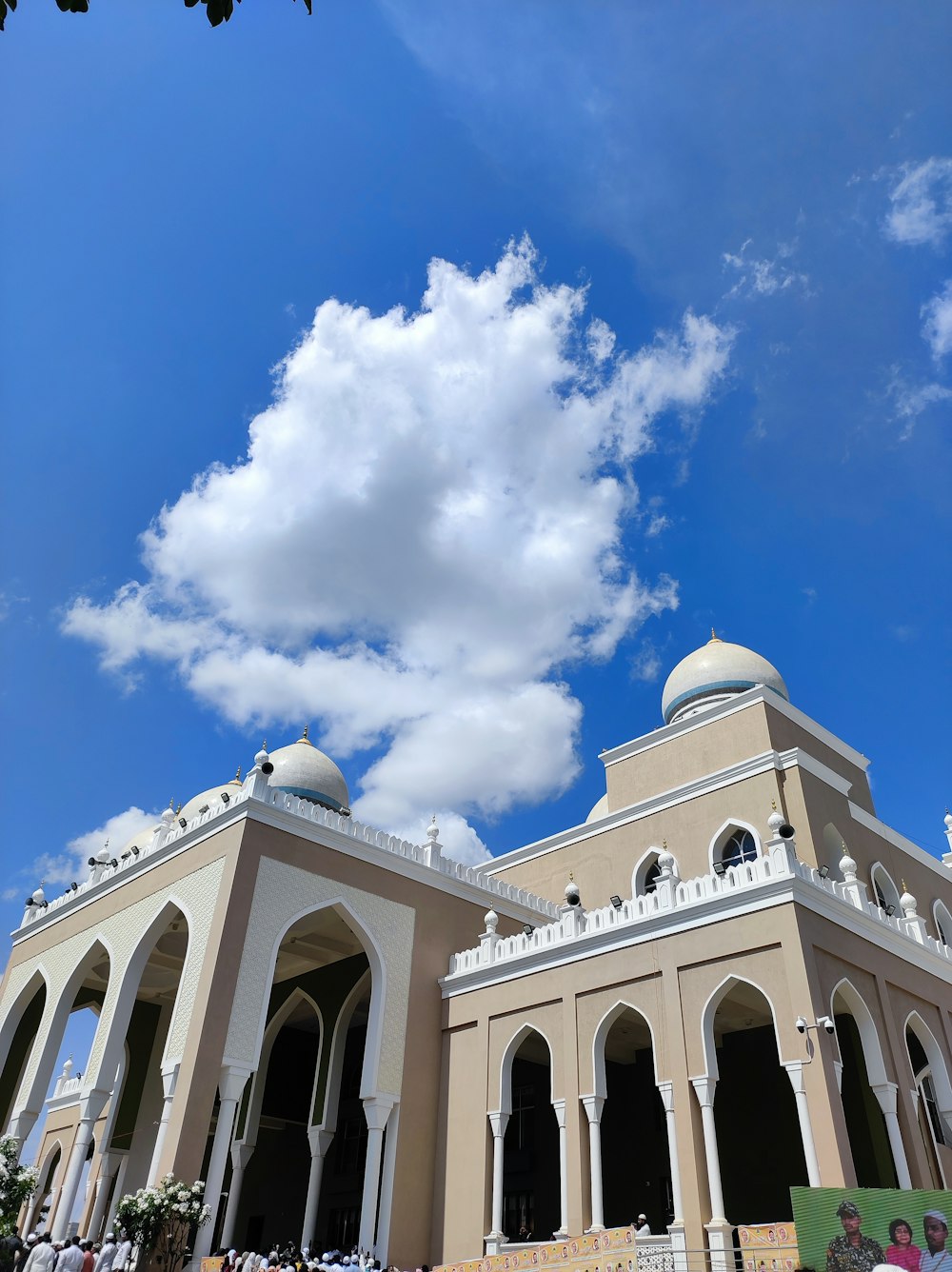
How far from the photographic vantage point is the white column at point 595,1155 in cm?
1291

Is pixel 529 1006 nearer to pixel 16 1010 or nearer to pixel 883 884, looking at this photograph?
pixel 883 884

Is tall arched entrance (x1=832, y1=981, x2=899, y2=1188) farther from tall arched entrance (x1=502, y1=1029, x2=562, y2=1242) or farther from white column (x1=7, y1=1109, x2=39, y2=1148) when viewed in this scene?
white column (x1=7, y1=1109, x2=39, y2=1148)

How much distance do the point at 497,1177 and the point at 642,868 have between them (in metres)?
6.88

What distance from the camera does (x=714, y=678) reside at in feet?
71.6

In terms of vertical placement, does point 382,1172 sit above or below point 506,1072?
below

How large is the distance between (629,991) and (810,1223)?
508cm

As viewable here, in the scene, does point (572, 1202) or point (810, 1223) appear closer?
point (810, 1223)

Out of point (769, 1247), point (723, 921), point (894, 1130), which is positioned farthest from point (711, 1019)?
point (769, 1247)

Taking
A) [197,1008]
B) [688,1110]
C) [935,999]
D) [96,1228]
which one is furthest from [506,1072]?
[96,1228]

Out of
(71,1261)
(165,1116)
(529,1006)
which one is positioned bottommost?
(71,1261)

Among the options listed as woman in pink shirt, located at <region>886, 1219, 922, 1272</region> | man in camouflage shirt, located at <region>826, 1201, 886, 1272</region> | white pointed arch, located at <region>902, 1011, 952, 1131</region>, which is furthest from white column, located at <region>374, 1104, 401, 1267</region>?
woman in pink shirt, located at <region>886, 1219, 922, 1272</region>

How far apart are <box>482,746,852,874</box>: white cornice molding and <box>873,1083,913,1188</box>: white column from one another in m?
6.22

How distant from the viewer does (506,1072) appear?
15664 mm

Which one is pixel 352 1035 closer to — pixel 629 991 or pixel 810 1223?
pixel 629 991
